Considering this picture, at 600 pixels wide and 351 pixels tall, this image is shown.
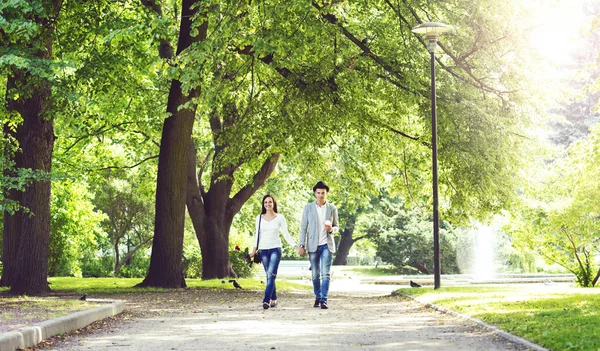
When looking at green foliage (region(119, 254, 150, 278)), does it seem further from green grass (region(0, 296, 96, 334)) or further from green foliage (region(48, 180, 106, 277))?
green grass (region(0, 296, 96, 334))

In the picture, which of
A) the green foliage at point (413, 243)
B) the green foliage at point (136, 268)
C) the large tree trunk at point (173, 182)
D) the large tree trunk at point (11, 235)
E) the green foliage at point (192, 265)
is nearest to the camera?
the large tree trunk at point (173, 182)

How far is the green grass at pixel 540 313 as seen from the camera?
912 centimetres

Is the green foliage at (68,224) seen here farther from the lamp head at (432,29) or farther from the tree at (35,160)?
the lamp head at (432,29)

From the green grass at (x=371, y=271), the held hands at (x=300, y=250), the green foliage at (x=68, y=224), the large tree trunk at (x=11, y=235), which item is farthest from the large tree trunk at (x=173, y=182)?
the green grass at (x=371, y=271)

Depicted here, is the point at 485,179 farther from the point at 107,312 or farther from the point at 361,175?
the point at 107,312

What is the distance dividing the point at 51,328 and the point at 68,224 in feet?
78.8

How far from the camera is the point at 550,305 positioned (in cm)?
1390

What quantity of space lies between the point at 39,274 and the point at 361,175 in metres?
12.9

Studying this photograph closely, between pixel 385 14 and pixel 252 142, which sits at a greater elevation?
pixel 385 14

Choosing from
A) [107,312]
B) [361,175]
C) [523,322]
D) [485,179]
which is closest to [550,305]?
[523,322]

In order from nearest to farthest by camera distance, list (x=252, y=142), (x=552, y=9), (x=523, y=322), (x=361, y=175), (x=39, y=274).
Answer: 1. (x=523, y=322)
2. (x=39, y=274)
3. (x=552, y=9)
4. (x=252, y=142)
5. (x=361, y=175)

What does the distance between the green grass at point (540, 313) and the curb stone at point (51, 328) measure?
5296mm

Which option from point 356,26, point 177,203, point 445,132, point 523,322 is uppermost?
point 356,26

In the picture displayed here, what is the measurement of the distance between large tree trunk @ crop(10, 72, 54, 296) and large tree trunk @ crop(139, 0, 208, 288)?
10.5 ft
